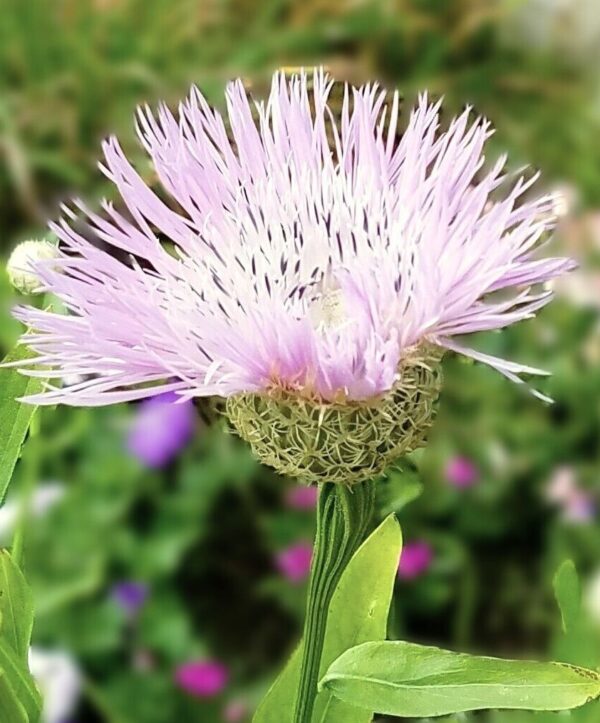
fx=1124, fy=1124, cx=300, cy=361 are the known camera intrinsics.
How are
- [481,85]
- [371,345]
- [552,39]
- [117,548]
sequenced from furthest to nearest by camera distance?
[552,39]
[481,85]
[117,548]
[371,345]

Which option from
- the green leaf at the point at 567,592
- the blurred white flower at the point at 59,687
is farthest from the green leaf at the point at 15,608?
the blurred white flower at the point at 59,687

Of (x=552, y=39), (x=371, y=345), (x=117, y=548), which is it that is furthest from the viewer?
(x=552, y=39)

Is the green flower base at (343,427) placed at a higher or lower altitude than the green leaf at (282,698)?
higher

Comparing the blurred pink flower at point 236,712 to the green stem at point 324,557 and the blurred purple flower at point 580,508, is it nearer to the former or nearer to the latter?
the blurred purple flower at point 580,508

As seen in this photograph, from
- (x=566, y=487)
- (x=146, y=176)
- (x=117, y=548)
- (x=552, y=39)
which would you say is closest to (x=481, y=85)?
(x=552, y=39)

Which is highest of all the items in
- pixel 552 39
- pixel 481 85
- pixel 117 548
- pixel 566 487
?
pixel 552 39

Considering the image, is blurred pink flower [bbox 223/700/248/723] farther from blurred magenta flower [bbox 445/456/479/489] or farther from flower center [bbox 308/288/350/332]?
flower center [bbox 308/288/350/332]

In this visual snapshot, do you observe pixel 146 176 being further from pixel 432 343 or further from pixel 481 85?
pixel 481 85
